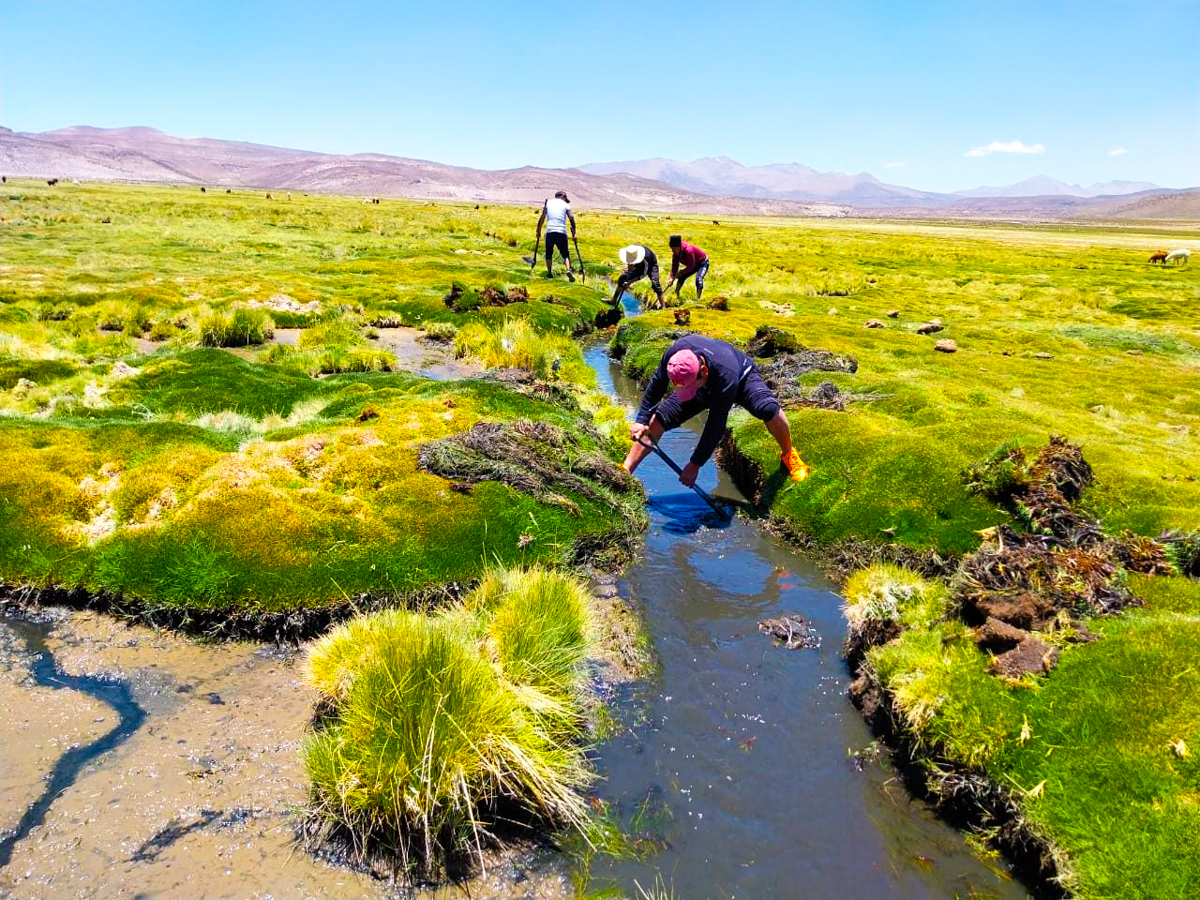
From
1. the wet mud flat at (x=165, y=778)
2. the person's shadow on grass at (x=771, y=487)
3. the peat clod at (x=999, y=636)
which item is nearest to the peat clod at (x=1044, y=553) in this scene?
the peat clod at (x=999, y=636)

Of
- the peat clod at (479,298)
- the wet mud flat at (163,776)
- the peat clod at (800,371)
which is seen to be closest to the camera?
the wet mud flat at (163,776)

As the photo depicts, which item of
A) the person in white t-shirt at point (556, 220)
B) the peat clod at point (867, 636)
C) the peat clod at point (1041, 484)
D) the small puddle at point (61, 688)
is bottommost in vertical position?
the small puddle at point (61, 688)

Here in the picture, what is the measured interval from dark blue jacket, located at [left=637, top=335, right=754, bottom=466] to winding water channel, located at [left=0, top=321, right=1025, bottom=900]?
368cm

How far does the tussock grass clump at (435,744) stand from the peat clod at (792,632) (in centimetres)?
272

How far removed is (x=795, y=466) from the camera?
1064 centimetres

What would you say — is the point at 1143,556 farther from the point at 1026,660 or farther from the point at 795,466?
the point at 795,466

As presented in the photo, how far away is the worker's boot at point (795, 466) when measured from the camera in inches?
416

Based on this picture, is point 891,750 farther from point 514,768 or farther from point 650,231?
point 650,231

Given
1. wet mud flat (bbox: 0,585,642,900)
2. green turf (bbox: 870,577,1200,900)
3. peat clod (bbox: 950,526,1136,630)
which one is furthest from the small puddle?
peat clod (bbox: 950,526,1136,630)

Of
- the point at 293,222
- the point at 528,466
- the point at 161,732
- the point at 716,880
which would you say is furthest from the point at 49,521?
the point at 293,222

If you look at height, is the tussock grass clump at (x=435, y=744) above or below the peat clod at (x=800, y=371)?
below

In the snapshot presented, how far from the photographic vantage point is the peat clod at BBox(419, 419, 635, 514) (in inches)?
367

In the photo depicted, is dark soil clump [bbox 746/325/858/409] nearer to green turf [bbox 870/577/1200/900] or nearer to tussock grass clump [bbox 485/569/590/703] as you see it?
green turf [bbox 870/577/1200/900]

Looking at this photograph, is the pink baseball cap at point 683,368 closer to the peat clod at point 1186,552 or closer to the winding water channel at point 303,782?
the winding water channel at point 303,782
